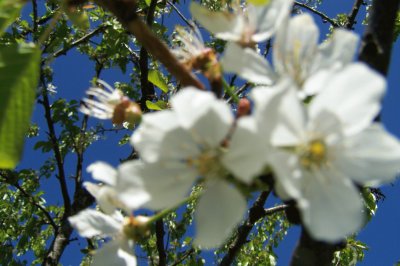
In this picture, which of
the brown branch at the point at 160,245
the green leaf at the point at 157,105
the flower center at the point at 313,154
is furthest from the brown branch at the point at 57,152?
the flower center at the point at 313,154

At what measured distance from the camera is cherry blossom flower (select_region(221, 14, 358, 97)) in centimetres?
100

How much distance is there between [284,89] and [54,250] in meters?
4.28

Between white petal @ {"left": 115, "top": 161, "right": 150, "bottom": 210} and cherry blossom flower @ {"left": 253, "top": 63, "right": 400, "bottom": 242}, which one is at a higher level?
white petal @ {"left": 115, "top": 161, "right": 150, "bottom": 210}

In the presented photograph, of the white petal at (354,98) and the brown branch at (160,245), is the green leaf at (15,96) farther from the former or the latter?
the brown branch at (160,245)

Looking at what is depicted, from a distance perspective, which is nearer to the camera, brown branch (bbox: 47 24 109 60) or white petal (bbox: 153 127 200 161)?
white petal (bbox: 153 127 200 161)

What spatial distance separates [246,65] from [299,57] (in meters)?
0.16

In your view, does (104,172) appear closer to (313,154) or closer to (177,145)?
(177,145)

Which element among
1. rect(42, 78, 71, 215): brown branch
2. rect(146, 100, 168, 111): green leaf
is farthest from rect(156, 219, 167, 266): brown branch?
rect(42, 78, 71, 215): brown branch

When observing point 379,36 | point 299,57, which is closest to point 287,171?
point 299,57

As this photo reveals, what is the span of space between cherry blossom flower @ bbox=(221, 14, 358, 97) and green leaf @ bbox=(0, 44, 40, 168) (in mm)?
441

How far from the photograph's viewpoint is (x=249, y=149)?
0.77m

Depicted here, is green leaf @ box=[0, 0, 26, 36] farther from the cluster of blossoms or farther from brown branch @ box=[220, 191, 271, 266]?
brown branch @ box=[220, 191, 271, 266]

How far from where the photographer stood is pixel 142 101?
13.9 feet

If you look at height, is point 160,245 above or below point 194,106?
above
